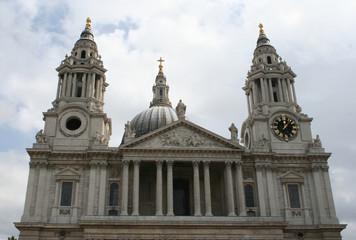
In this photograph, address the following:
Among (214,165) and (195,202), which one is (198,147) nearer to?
(214,165)

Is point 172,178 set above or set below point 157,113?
below

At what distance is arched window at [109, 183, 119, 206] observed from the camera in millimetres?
41097

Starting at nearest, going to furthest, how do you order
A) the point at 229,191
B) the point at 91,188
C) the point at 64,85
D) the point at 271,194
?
the point at 91,188 → the point at 229,191 → the point at 271,194 → the point at 64,85

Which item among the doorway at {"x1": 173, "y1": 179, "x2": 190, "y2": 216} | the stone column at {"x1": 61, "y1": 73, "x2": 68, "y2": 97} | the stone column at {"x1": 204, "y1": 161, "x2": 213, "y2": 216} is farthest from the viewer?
the stone column at {"x1": 61, "y1": 73, "x2": 68, "y2": 97}

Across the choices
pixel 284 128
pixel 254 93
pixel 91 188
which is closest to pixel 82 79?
pixel 91 188

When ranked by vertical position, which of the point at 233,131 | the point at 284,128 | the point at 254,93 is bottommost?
the point at 233,131

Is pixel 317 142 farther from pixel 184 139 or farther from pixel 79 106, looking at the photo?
pixel 79 106

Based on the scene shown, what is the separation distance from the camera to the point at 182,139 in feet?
140

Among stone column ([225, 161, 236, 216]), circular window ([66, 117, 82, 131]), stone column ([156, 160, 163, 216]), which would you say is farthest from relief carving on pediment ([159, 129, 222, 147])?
circular window ([66, 117, 82, 131])

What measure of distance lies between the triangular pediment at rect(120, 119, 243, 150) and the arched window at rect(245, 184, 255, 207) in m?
4.31

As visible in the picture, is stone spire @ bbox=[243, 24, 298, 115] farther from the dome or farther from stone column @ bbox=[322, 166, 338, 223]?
the dome

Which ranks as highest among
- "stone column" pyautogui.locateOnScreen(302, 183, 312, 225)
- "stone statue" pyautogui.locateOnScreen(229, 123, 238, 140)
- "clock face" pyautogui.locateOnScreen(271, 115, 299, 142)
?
"clock face" pyautogui.locateOnScreen(271, 115, 299, 142)

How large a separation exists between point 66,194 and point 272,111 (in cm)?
2480

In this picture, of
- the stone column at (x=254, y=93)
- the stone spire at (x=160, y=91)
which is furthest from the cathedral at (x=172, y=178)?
the stone spire at (x=160, y=91)
